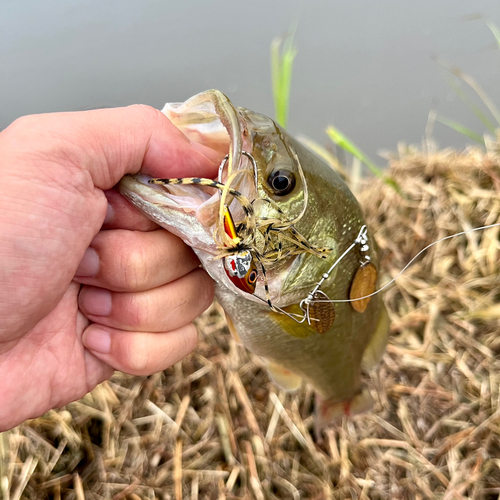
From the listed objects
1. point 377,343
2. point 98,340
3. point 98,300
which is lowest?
point 377,343

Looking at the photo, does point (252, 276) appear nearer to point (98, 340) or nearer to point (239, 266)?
point (239, 266)

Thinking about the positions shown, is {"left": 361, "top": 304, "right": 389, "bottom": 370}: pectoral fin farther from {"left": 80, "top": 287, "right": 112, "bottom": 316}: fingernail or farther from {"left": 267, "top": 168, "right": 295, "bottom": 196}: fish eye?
{"left": 80, "top": 287, "right": 112, "bottom": 316}: fingernail

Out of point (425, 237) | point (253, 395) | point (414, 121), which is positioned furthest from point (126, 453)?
point (414, 121)

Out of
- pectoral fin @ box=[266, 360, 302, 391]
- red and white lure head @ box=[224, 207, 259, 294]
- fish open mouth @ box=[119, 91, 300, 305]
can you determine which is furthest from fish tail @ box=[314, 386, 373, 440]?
red and white lure head @ box=[224, 207, 259, 294]

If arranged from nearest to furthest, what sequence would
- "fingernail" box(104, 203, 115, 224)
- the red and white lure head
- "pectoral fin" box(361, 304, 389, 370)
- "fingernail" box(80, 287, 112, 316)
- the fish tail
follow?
the red and white lure head → "fingernail" box(104, 203, 115, 224) → "fingernail" box(80, 287, 112, 316) → "pectoral fin" box(361, 304, 389, 370) → the fish tail

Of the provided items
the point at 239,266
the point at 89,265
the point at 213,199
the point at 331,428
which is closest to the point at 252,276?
the point at 239,266

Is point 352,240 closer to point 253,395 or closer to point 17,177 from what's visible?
point 17,177
